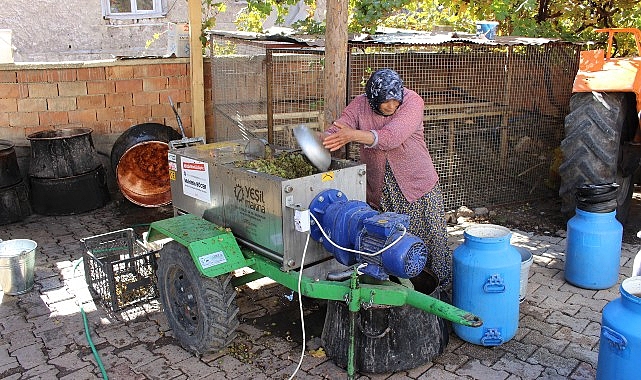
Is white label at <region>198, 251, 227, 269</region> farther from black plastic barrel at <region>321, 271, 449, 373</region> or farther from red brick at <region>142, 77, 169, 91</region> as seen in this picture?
red brick at <region>142, 77, 169, 91</region>

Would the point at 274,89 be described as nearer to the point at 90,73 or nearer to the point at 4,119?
the point at 90,73

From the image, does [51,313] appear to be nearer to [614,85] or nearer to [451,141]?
[451,141]

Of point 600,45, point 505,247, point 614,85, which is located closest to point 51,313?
point 505,247

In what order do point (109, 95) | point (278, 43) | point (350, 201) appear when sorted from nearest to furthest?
point (350, 201)
point (278, 43)
point (109, 95)

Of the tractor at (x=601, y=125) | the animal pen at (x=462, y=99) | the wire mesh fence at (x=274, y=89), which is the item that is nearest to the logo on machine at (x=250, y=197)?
the wire mesh fence at (x=274, y=89)

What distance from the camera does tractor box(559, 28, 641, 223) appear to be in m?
5.75

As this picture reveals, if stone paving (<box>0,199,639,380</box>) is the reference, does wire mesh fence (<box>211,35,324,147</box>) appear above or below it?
above

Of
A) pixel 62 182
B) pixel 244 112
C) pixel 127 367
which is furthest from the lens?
pixel 62 182

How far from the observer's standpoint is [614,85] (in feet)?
19.0

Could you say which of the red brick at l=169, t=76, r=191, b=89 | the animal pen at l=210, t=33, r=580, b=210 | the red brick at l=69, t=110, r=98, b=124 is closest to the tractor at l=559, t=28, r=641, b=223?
the animal pen at l=210, t=33, r=580, b=210

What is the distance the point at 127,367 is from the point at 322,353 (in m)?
1.31

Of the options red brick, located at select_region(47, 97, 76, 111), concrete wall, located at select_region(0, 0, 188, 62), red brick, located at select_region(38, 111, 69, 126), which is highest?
concrete wall, located at select_region(0, 0, 188, 62)

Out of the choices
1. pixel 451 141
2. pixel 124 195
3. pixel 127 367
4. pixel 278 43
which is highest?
pixel 278 43

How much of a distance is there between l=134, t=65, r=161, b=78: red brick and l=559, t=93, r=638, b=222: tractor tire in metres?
4.99
